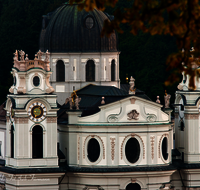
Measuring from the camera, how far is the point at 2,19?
78438 millimetres

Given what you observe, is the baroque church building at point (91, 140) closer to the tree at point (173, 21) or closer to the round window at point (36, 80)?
the round window at point (36, 80)

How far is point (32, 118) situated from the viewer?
41.4 metres

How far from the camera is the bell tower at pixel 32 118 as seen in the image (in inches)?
1629

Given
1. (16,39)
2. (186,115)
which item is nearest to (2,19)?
(16,39)

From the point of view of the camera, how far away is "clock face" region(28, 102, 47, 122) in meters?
41.4

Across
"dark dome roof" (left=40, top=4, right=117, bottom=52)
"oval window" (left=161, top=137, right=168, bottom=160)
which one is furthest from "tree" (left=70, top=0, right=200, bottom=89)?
"dark dome roof" (left=40, top=4, right=117, bottom=52)

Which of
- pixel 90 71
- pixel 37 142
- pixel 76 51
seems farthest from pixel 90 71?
pixel 37 142

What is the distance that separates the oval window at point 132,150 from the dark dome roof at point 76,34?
9241mm

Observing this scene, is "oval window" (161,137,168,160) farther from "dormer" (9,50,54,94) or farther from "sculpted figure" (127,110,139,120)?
"dormer" (9,50,54,94)

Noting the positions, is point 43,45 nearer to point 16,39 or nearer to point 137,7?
point 16,39

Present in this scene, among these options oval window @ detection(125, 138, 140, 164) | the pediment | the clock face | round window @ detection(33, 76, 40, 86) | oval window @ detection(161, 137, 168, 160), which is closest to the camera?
the clock face

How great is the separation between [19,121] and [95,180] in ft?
18.1

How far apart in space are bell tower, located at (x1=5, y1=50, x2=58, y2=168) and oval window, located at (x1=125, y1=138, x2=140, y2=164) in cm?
418

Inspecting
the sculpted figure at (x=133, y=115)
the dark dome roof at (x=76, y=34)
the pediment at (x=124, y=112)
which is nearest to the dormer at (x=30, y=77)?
the pediment at (x=124, y=112)
